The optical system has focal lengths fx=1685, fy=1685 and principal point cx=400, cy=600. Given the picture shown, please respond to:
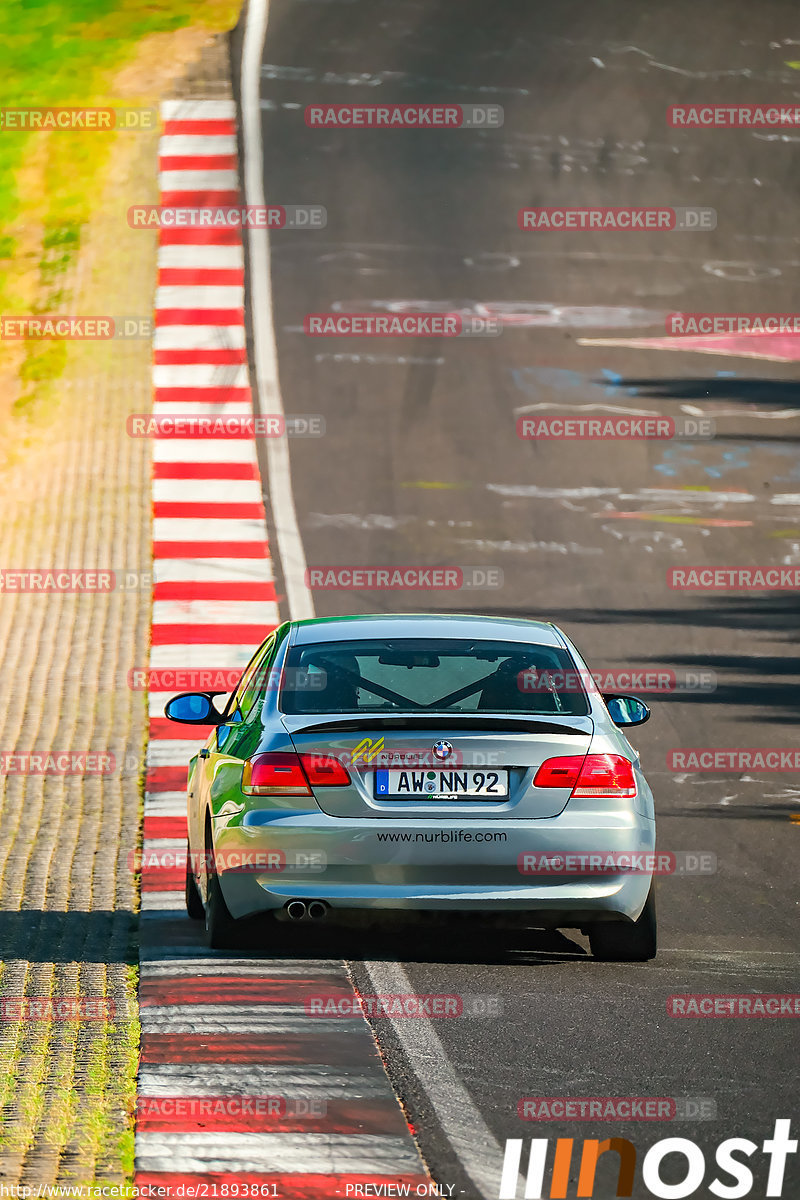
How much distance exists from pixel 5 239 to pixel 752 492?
40.9 ft

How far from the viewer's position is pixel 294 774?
697 centimetres

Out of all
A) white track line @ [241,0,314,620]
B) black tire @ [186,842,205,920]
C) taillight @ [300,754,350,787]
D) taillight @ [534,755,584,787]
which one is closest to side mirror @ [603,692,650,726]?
taillight @ [534,755,584,787]

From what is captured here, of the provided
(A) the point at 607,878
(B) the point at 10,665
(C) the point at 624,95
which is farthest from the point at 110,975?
(C) the point at 624,95

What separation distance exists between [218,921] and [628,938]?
178 centimetres

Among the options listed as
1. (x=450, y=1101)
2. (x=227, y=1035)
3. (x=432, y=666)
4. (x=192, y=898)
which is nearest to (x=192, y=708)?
(x=192, y=898)

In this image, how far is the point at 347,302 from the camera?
2314 cm

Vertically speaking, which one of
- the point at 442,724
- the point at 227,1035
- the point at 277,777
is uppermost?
the point at 442,724

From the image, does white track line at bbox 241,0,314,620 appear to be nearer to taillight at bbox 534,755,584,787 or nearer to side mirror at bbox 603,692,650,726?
side mirror at bbox 603,692,650,726

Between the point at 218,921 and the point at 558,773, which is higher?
the point at 558,773

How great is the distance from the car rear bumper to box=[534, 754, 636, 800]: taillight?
107mm

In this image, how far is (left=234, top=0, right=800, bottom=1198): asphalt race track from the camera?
6246 mm

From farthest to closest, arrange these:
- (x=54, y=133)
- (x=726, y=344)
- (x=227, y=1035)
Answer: (x=54, y=133) < (x=726, y=344) < (x=227, y=1035)

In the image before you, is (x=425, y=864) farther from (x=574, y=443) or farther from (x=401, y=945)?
(x=574, y=443)

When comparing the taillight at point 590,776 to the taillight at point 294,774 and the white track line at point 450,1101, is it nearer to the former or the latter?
the taillight at point 294,774
